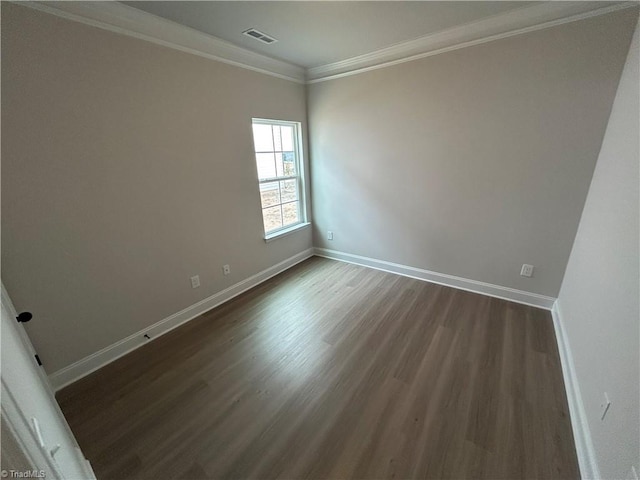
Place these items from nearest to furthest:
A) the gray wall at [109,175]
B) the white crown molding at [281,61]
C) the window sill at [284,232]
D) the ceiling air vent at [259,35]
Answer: the gray wall at [109,175] → the white crown molding at [281,61] → the ceiling air vent at [259,35] → the window sill at [284,232]

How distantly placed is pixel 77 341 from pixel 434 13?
363 centimetres

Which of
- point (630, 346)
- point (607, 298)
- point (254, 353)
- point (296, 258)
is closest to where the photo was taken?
point (630, 346)

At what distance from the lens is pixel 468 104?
2.49 metres

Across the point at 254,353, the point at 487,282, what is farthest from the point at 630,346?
the point at 254,353

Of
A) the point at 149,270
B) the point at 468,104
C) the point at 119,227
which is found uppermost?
the point at 468,104

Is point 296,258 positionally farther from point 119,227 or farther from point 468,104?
point 468,104

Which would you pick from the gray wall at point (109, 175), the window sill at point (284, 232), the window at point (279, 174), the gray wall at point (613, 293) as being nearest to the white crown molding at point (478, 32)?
the gray wall at point (613, 293)

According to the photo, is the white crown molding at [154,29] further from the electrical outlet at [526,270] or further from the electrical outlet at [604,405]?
the electrical outlet at [604,405]

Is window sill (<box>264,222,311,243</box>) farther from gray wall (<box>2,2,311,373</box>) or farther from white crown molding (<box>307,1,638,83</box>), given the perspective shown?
white crown molding (<box>307,1,638,83</box>)

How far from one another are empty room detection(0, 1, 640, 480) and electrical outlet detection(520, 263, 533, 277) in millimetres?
19

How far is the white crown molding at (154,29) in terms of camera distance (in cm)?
160

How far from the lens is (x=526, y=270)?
8.50ft

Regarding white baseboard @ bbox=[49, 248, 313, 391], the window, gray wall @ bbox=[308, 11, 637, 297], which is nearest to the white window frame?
Answer: the window

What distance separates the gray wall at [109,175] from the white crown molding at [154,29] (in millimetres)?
53
